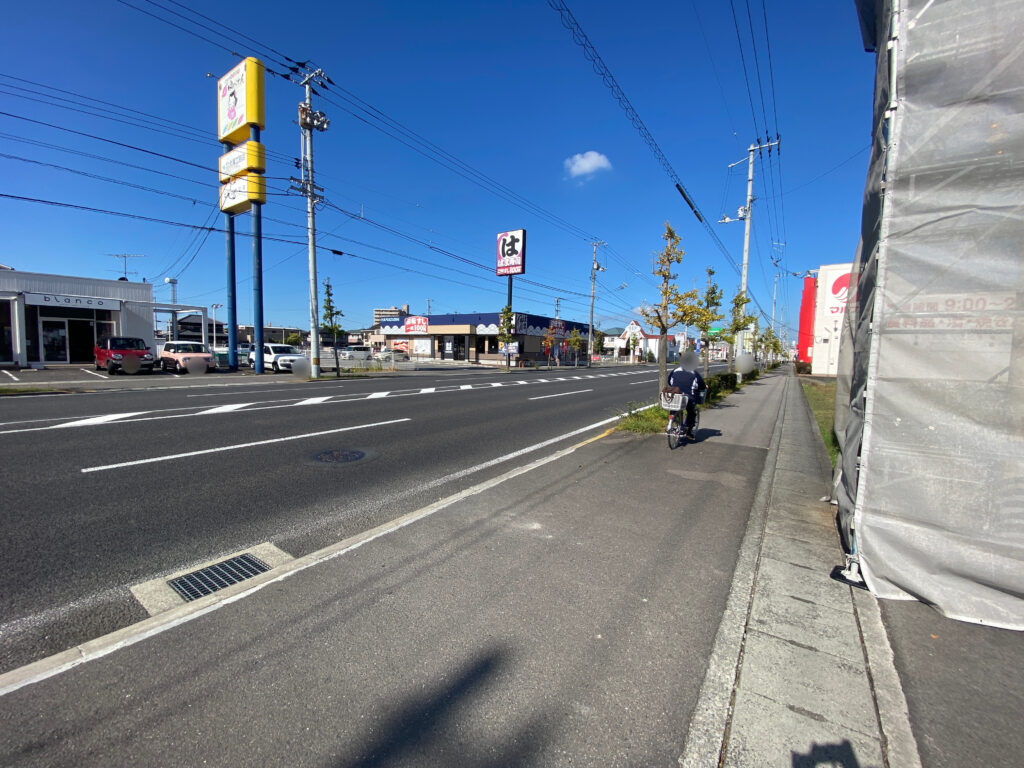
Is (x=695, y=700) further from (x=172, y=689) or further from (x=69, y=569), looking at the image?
(x=69, y=569)

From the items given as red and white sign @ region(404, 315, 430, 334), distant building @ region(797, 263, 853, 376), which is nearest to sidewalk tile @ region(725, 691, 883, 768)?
distant building @ region(797, 263, 853, 376)

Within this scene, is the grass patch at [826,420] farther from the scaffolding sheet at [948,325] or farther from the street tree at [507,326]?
the street tree at [507,326]

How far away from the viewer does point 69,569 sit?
309 cm

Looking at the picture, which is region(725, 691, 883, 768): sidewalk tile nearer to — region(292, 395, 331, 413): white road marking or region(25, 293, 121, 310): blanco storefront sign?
region(292, 395, 331, 413): white road marking

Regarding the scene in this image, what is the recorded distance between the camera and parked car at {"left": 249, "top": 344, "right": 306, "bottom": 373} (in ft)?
84.5

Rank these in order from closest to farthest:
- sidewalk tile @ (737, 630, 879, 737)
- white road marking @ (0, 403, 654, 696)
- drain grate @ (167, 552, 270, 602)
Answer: sidewalk tile @ (737, 630, 879, 737) < white road marking @ (0, 403, 654, 696) < drain grate @ (167, 552, 270, 602)

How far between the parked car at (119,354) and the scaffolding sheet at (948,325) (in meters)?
26.9

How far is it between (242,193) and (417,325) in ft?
98.8

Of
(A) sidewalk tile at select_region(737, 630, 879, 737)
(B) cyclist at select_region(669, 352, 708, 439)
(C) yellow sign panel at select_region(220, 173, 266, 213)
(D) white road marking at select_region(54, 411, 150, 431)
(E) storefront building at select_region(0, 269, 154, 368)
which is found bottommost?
(A) sidewalk tile at select_region(737, 630, 879, 737)

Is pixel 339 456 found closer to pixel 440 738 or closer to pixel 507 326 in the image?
pixel 440 738

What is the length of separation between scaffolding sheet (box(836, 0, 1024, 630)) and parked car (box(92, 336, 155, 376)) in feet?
88.4

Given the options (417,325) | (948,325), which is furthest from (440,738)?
(417,325)

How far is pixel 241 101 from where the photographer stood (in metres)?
22.1

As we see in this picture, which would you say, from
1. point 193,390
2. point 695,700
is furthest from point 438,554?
Answer: point 193,390
